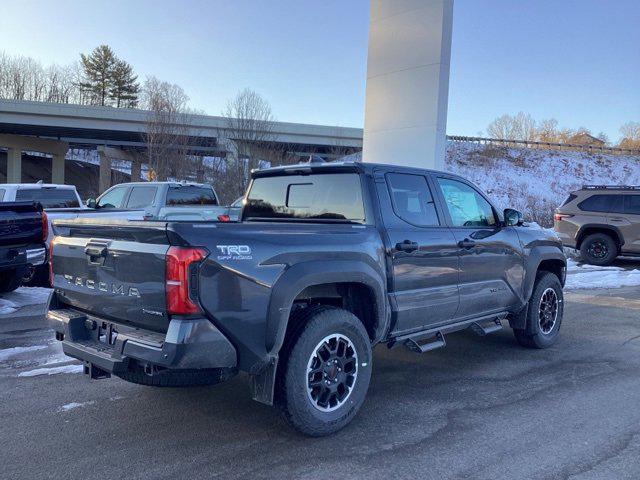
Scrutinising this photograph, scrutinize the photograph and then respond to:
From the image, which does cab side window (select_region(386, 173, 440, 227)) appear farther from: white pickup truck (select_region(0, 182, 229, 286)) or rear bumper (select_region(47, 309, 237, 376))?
white pickup truck (select_region(0, 182, 229, 286))

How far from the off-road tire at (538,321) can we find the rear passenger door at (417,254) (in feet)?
5.06

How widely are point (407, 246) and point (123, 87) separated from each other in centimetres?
7178

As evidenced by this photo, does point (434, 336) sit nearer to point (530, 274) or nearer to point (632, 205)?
point (530, 274)

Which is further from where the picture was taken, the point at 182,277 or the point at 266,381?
the point at 266,381

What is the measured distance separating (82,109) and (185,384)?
43705mm

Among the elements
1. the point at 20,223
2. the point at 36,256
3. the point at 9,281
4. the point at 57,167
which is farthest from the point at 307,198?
the point at 57,167

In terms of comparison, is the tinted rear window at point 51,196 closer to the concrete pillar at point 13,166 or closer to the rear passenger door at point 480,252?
the rear passenger door at point 480,252

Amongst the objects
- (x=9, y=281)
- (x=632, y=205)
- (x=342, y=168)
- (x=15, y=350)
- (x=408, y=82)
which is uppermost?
(x=408, y=82)

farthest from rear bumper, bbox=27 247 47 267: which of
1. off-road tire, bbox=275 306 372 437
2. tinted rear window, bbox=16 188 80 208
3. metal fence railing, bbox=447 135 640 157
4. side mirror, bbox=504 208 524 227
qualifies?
metal fence railing, bbox=447 135 640 157

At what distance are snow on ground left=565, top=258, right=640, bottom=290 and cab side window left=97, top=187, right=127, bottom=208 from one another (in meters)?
9.91

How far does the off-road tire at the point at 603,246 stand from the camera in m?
13.8

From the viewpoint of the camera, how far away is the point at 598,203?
13938 mm

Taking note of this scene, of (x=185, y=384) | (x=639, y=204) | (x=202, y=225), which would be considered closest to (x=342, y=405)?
(x=185, y=384)

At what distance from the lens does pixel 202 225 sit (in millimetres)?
3246
